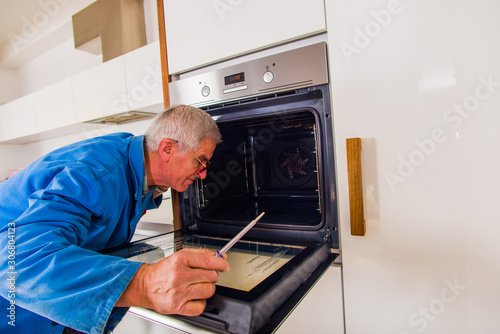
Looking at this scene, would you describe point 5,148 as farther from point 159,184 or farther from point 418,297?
point 418,297

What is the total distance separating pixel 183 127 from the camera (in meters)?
0.93

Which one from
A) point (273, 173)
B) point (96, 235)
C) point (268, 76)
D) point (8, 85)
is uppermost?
point (8, 85)

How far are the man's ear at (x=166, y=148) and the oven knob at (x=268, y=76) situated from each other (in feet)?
1.27

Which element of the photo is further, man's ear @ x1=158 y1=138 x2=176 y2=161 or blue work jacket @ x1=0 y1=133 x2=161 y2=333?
man's ear @ x1=158 y1=138 x2=176 y2=161

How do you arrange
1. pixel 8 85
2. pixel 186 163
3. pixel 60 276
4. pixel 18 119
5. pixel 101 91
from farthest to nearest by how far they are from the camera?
1. pixel 8 85
2. pixel 18 119
3. pixel 101 91
4. pixel 186 163
5. pixel 60 276

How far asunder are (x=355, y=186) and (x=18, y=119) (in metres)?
3.02

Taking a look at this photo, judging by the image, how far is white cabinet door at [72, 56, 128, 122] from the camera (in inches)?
66.1

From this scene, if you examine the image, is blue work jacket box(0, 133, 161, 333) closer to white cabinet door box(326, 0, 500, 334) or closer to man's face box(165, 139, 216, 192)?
man's face box(165, 139, 216, 192)

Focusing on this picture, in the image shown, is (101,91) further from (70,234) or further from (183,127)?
(70,234)

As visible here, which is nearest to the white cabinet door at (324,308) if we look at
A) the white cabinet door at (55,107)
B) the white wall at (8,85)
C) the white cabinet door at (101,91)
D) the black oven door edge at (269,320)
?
the black oven door edge at (269,320)

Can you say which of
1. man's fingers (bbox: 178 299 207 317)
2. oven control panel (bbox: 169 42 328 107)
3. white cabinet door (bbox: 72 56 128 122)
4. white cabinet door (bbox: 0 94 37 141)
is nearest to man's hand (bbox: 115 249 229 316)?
man's fingers (bbox: 178 299 207 317)

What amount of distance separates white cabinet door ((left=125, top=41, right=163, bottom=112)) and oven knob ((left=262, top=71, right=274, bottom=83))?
0.76 meters

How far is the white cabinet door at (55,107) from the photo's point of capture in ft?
6.63

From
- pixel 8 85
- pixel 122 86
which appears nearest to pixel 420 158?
pixel 122 86
